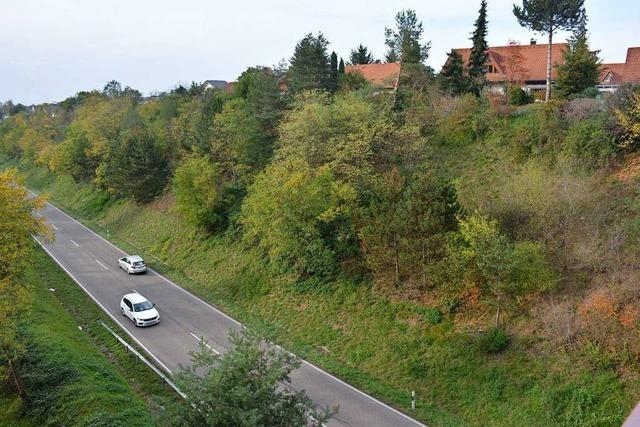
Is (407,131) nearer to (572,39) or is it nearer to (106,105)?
(572,39)

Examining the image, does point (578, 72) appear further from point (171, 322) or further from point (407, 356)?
point (171, 322)

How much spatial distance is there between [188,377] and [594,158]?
75.4 feet

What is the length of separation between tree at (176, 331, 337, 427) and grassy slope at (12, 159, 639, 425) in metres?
8.52

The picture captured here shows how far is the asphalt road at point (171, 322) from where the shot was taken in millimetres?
17125

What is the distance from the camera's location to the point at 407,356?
64.0 feet

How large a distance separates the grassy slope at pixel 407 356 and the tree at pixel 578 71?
1910 cm

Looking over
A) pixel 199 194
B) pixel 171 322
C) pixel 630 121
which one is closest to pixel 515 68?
pixel 630 121

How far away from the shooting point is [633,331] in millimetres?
15227

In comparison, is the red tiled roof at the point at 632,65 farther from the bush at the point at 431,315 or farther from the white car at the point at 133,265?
the white car at the point at 133,265

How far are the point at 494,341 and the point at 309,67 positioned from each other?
2700 cm

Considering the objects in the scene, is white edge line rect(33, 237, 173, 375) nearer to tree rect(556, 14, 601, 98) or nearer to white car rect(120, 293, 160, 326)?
white car rect(120, 293, 160, 326)

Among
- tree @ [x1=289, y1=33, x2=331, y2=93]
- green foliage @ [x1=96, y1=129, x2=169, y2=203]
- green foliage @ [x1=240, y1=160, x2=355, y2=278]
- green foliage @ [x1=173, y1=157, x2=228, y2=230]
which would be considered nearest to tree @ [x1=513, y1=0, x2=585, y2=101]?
tree @ [x1=289, y1=33, x2=331, y2=93]

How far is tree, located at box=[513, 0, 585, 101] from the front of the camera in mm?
29812

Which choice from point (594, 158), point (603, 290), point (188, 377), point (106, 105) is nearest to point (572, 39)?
point (594, 158)
